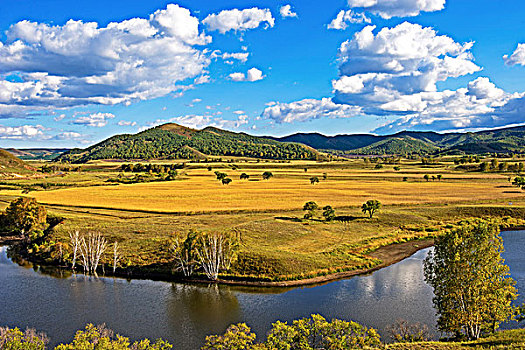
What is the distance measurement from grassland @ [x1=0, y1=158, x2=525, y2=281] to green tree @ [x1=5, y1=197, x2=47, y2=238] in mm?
4687

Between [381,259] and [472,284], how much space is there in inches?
1218

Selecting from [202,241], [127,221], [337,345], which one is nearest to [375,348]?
[337,345]

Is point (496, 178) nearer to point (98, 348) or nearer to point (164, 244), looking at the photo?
point (164, 244)

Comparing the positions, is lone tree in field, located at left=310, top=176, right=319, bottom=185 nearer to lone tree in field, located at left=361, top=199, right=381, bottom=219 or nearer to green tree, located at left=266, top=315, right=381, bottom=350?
lone tree in field, located at left=361, top=199, right=381, bottom=219

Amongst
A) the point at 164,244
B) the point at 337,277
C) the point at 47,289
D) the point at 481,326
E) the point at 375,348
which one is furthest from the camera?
the point at 164,244

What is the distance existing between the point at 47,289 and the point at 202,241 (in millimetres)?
23432

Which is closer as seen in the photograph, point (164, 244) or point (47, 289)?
point (47, 289)

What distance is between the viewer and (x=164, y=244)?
65.7 m

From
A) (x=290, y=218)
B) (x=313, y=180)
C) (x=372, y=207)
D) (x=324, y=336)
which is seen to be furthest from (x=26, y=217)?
(x=313, y=180)

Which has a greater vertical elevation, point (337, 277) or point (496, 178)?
point (496, 178)

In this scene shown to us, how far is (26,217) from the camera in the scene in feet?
254

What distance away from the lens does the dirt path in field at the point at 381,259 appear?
54.1 metres

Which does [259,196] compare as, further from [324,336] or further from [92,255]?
[324,336]

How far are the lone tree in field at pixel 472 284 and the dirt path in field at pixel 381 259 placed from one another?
861 inches
